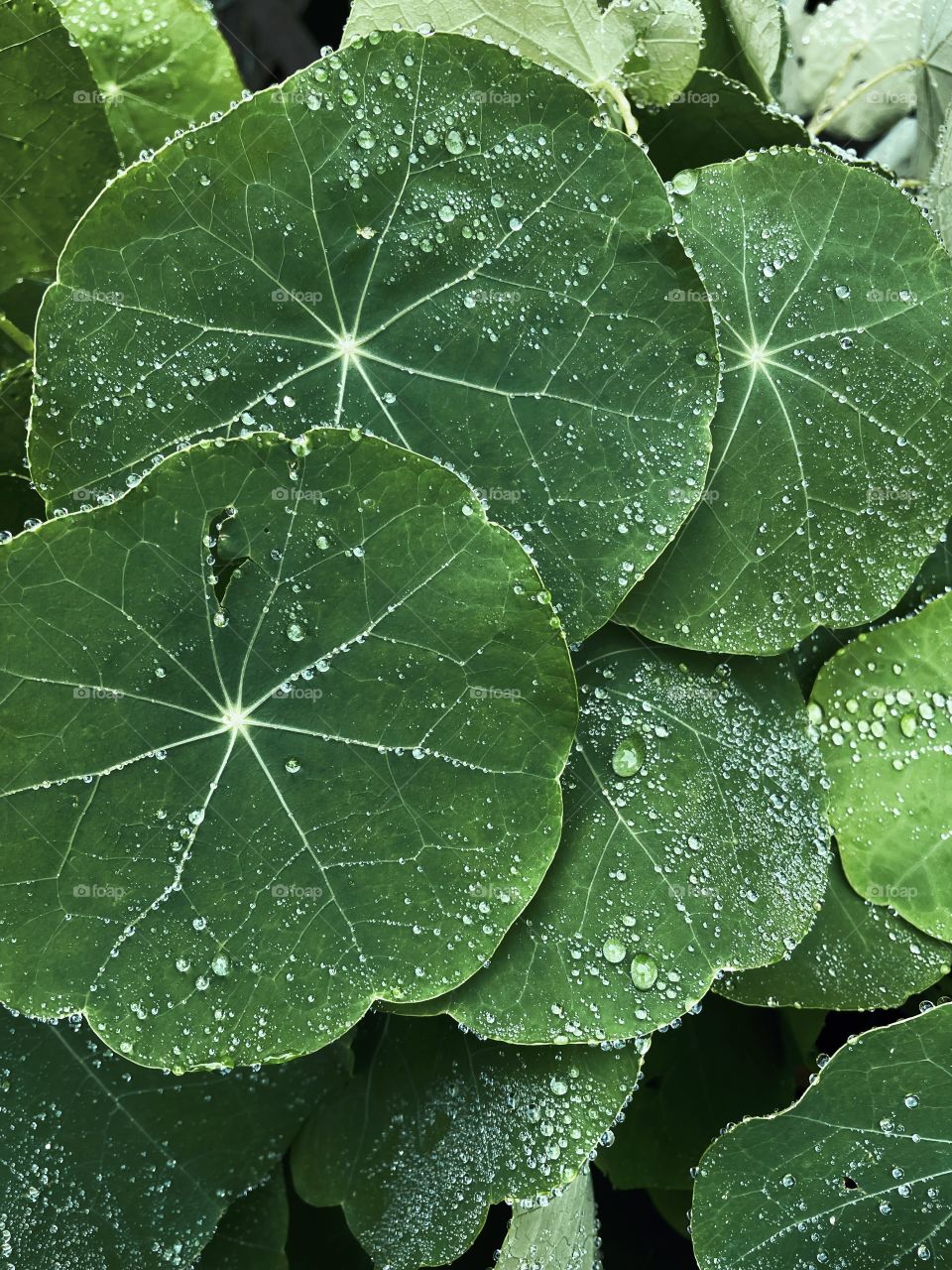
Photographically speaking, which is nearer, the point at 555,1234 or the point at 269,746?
the point at 269,746

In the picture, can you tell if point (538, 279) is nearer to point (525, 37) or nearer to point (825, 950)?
point (525, 37)

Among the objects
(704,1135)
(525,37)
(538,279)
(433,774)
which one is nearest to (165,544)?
(433,774)

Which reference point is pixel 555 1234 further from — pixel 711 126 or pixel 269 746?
pixel 711 126

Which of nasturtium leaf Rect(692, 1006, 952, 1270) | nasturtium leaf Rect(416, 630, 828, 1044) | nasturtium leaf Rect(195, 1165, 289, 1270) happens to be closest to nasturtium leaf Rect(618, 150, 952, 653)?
nasturtium leaf Rect(416, 630, 828, 1044)

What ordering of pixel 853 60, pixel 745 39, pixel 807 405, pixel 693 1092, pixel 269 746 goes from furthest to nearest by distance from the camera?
pixel 853 60 < pixel 693 1092 < pixel 745 39 < pixel 807 405 < pixel 269 746

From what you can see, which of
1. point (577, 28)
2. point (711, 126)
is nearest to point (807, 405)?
point (711, 126)

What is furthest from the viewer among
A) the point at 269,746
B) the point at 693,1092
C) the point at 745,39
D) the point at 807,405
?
the point at 693,1092

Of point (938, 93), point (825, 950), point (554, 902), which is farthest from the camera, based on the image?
point (938, 93)
